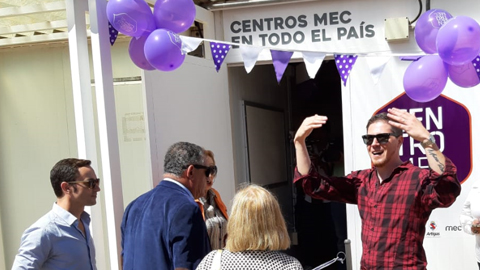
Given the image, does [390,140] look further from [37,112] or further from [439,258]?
[37,112]

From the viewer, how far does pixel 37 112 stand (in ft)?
16.3

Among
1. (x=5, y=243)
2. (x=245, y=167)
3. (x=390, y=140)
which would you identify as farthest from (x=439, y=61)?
(x=5, y=243)

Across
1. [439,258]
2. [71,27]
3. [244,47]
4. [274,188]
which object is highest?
[71,27]

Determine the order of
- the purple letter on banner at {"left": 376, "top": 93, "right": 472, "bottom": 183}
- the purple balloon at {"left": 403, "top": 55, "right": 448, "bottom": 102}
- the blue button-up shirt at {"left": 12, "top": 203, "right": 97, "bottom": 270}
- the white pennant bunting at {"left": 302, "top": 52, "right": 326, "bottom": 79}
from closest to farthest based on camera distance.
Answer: the blue button-up shirt at {"left": 12, "top": 203, "right": 97, "bottom": 270} → the purple balloon at {"left": 403, "top": 55, "right": 448, "bottom": 102} → the white pennant bunting at {"left": 302, "top": 52, "right": 326, "bottom": 79} → the purple letter on banner at {"left": 376, "top": 93, "right": 472, "bottom": 183}

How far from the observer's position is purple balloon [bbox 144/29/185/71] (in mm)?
3355

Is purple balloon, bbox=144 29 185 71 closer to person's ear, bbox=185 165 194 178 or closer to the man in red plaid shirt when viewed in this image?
person's ear, bbox=185 165 194 178

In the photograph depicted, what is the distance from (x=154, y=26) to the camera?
359 centimetres

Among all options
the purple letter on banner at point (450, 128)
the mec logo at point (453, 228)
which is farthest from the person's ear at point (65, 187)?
the mec logo at point (453, 228)

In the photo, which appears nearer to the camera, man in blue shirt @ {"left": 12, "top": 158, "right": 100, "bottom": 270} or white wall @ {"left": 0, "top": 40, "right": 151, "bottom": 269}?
man in blue shirt @ {"left": 12, "top": 158, "right": 100, "bottom": 270}

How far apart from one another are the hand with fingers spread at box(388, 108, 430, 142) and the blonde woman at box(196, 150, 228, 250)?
126 centimetres

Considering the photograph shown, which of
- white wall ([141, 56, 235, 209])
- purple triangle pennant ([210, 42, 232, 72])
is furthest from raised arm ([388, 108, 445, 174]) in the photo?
white wall ([141, 56, 235, 209])

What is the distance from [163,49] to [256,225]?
150 cm

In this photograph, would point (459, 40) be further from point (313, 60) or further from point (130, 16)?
point (130, 16)

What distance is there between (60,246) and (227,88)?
275 cm
